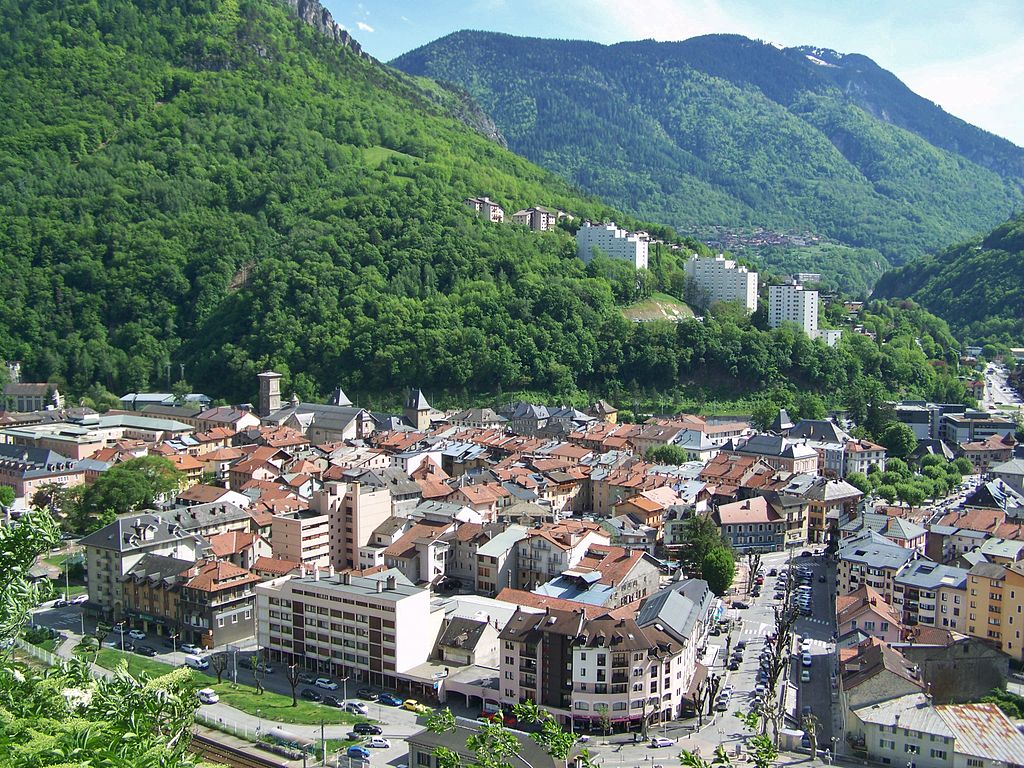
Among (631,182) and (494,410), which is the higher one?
(631,182)

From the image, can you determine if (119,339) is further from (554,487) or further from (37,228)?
(554,487)

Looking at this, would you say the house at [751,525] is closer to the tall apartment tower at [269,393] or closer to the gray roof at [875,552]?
the gray roof at [875,552]

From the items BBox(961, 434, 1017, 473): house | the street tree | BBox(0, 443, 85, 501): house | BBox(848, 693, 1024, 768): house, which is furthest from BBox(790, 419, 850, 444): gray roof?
BBox(0, 443, 85, 501): house

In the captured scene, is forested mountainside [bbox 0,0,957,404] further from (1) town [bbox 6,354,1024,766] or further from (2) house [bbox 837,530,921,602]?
(2) house [bbox 837,530,921,602]

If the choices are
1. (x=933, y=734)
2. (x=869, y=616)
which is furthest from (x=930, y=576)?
(x=933, y=734)

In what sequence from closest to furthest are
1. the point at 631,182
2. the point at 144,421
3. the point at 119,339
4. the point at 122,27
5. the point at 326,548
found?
the point at 326,548 → the point at 144,421 → the point at 119,339 → the point at 122,27 → the point at 631,182

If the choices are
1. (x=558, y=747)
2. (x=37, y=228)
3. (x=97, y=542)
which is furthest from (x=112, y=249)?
(x=558, y=747)
